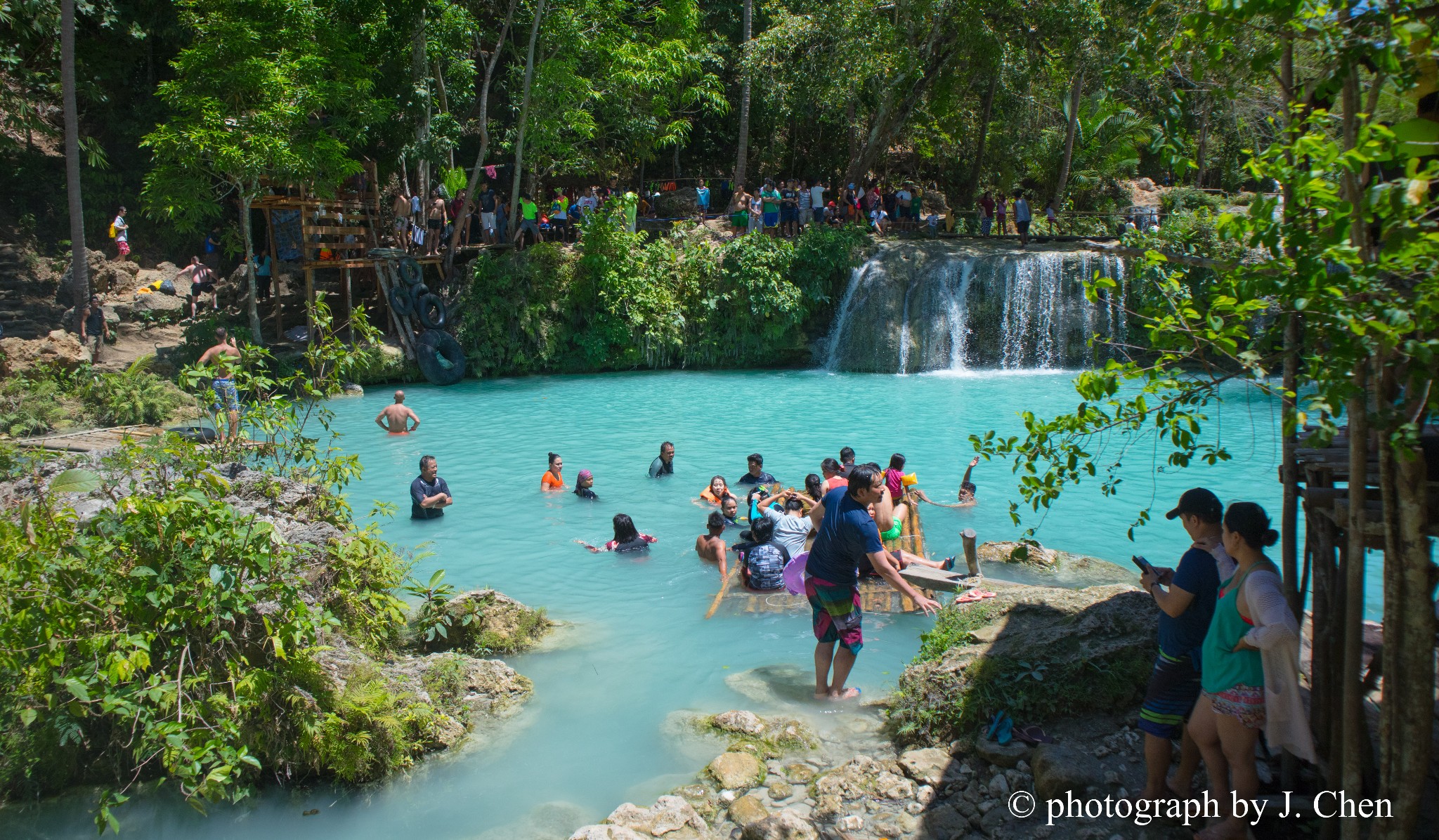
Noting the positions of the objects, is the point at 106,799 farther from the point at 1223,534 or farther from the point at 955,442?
the point at 955,442

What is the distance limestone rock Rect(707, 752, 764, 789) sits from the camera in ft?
18.1

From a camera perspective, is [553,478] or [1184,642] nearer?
[1184,642]

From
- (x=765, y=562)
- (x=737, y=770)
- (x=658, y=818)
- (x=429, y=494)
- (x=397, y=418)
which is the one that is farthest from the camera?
(x=397, y=418)

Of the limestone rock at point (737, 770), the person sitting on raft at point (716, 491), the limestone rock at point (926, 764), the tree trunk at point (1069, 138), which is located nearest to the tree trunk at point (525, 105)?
the tree trunk at point (1069, 138)

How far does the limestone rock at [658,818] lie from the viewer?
5.05m

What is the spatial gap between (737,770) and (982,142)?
28070 mm

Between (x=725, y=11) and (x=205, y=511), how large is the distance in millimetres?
29977

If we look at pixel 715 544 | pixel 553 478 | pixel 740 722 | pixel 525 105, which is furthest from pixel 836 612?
pixel 525 105

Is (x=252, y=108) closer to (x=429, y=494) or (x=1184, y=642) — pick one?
(x=429, y=494)

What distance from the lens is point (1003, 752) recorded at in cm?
519

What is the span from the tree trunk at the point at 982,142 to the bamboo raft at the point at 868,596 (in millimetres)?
21772

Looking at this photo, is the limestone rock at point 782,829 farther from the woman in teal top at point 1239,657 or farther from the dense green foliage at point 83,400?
the dense green foliage at point 83,400

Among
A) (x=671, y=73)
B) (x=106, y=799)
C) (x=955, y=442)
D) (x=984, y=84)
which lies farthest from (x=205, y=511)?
(x=984, y=84)

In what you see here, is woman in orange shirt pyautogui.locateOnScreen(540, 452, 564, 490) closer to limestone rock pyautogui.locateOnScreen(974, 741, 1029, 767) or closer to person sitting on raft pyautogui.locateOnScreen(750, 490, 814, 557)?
person sitting on raft pyautogui.locateOnScreen(750, 490, 814, 557)
